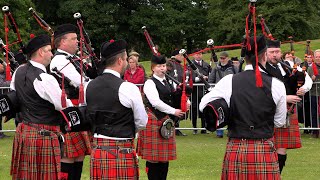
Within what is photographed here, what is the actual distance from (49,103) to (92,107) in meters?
0.74

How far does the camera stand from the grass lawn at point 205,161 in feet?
26.2

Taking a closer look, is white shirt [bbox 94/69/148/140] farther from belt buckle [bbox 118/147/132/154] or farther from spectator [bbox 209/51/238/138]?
spectator [bbox 209/51/238/138]

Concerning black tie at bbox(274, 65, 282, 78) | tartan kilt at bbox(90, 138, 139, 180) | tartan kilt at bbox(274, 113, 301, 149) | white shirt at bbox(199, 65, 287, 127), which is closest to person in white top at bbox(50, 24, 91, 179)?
tartan kilt at bbox(90, 138, 139, 180)

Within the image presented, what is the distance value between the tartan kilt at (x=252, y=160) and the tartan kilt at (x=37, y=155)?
164 centimetres

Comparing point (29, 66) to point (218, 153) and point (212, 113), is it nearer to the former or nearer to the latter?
point (212, 113)

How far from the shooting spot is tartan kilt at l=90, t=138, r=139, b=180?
526 cm

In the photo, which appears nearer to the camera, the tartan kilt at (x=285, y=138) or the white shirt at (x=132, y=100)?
the white shirt at (x=132, y=100)

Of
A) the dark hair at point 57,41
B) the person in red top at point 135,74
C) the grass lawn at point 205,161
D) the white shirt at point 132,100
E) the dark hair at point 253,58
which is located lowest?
the grass lawn at point 205,161

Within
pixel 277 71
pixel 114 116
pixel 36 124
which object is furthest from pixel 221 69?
pixel 114 116

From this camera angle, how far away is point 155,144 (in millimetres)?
7238

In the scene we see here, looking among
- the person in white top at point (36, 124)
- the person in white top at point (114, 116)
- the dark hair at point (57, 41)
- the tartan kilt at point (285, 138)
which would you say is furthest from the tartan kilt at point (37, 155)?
the tartan kilt at point (285, 138)

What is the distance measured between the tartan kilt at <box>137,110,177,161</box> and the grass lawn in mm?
729

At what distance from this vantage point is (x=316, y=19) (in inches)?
1469

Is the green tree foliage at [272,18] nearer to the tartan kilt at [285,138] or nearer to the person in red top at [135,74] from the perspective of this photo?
the person in red top at [135,74]
